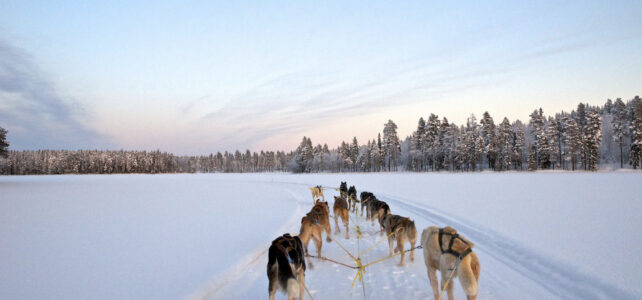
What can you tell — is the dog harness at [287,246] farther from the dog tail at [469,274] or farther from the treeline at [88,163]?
the treeline at [88,163]

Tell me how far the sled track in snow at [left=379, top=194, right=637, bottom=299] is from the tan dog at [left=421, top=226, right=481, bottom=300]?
7.44 feet

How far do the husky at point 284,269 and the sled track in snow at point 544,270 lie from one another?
4.49 meters

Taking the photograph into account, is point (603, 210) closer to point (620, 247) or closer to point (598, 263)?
point (620, 247)

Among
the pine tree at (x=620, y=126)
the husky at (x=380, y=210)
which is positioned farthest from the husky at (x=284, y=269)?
the pine tree at (x=620, y=126)

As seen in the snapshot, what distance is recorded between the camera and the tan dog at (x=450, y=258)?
11.1ft

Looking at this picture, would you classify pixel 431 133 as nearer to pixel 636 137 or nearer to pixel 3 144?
pixel 636 137

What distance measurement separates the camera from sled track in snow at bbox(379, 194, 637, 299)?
426 centimetres

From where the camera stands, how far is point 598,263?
17.0 ft

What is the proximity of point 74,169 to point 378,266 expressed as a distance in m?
174

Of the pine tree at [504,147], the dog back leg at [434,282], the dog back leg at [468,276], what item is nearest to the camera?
the dog back leg at [468,276]

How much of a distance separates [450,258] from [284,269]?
239 cm

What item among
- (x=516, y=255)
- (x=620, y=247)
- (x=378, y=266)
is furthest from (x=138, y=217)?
(x=620, y=247)

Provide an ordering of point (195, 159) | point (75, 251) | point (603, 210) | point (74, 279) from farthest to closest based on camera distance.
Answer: point (195, 159), point (603, 210), point (75, 251), point (74, 279)

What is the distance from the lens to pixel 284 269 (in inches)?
143
